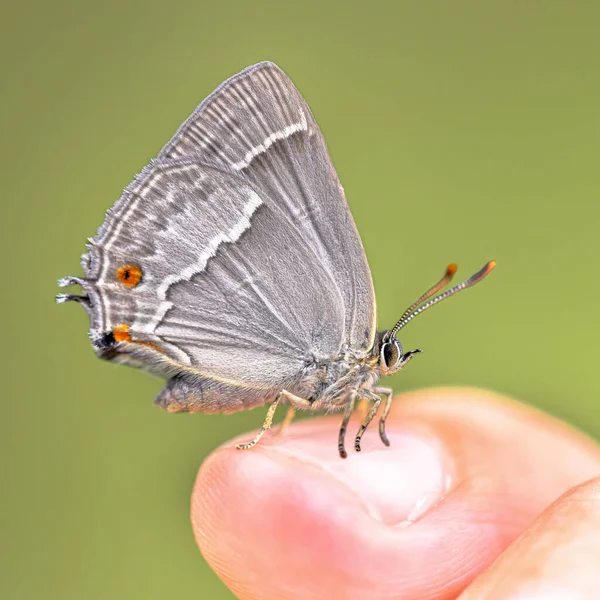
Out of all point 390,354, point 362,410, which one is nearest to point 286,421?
point 362,410

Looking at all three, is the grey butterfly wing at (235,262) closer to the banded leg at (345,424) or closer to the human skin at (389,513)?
the banded leg at (345,424)

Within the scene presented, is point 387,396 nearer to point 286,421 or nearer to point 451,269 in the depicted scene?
point 286,421

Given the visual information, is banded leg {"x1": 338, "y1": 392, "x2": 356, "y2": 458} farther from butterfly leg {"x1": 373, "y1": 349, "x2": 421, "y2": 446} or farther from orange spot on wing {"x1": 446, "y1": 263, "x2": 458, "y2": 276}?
orange spot on wing {"x1": 446, "y1": 263, "x2": 458, "y2": 276}

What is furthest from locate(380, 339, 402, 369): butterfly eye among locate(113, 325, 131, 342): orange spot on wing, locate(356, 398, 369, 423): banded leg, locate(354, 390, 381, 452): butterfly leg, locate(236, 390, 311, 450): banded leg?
locate(113, 325, 131, 342): orange spot on wing

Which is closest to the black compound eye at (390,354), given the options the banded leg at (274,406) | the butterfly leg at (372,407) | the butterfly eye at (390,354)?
the butterfly eye at (390,354)

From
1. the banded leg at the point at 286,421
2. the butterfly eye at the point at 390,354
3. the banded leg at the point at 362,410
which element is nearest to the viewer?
the butterfly eye at the point at 390,354

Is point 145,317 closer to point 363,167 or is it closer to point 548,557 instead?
point 548,557
